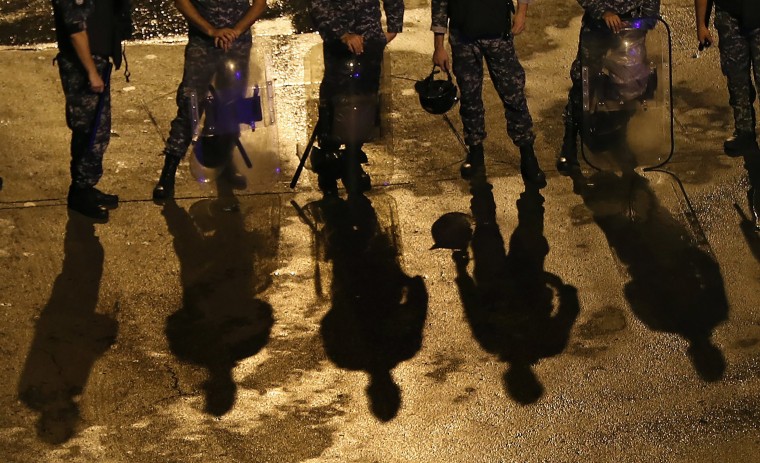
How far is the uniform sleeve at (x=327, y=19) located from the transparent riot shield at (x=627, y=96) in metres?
1.66

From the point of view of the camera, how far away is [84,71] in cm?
775

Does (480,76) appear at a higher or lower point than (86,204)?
higher

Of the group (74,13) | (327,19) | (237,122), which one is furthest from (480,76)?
(74,13)

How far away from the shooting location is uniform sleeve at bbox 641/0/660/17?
321 inches

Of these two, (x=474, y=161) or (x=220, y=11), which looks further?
(x=474, y=161)

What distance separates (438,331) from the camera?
698 cm

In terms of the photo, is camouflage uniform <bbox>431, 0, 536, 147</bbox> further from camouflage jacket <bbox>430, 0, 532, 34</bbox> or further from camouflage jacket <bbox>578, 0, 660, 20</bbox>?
camouflage jacket <bbox>578, 0, 660, 20</bbox>

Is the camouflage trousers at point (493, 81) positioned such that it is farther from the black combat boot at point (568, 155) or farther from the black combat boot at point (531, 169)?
the black combat boot at point (568, 155)

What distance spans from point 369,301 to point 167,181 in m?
1.92

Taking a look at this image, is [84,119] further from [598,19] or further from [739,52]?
[739,52]

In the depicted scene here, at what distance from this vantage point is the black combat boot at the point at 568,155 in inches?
338

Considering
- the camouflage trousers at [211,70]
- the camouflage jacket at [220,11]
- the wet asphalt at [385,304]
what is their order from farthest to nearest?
the camouflage trousers at [211,70] → the camouflage jacket at [220,11] → the wet asphalt at [385,304]

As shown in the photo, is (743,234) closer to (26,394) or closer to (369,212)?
(369,212)

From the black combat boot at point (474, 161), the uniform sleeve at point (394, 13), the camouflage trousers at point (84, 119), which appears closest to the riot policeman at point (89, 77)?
the camouflage trousers at point (84, 119)
